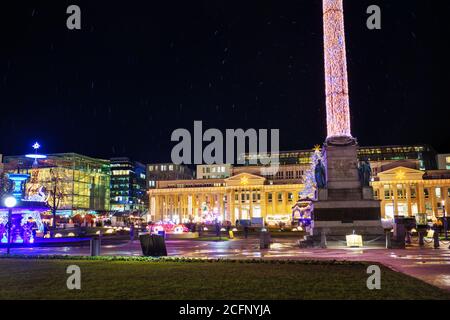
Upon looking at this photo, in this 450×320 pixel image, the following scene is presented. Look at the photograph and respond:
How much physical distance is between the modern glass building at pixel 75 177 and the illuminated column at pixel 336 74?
392ft

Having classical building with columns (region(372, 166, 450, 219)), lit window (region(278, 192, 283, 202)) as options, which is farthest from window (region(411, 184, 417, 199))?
lit window (region(278, 192, 283, 202))

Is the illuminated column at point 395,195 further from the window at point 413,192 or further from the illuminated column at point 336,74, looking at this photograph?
the illuminated column at point 336,74

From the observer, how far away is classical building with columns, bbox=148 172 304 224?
484 feet

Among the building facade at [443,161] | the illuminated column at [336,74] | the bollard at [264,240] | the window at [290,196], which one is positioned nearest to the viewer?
the bollard at [264,240]

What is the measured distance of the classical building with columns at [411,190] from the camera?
13225 centimetres

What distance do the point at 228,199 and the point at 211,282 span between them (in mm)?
138605

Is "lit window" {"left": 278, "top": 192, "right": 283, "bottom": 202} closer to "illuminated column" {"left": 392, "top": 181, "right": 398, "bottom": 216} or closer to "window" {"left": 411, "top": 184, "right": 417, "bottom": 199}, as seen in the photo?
"illuminated column" {"left": 392, "top": 181, "right": 398, "bottom": 216}

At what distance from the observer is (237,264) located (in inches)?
756

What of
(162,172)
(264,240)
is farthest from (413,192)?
(264,240)

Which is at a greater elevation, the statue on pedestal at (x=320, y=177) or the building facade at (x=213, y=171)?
the building facade at (x=213, y=171)

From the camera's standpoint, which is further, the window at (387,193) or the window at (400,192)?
the window at (387,193)

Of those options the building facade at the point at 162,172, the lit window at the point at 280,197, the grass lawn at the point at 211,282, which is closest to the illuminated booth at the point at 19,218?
the grass lawn at the point at 211,282
